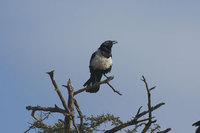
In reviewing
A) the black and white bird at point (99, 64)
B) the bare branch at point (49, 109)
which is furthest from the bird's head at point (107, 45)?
the bare branch at point (49, 109)

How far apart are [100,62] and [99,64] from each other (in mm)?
92

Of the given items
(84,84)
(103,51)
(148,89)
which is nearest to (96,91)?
(84,84)

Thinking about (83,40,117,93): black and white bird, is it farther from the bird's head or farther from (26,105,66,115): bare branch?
(26,105,66,115): bare branch

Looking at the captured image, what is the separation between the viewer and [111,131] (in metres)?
9.26

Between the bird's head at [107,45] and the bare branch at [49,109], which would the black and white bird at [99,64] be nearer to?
the bird's head at [107,45]

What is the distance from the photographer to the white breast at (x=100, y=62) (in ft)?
47.7

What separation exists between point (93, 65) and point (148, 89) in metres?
6.22

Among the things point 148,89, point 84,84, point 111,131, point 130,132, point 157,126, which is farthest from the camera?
point 84,84

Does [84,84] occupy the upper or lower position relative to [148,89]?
upper

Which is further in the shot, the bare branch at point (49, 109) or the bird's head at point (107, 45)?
the bird's head at point (107, 45)

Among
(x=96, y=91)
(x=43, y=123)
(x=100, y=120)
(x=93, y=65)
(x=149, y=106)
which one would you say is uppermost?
(x=93, y=65)

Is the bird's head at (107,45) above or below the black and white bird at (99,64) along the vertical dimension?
above

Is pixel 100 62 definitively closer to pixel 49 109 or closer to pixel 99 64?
pixel 99 64

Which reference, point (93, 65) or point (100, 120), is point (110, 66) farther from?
point (100, 120)
